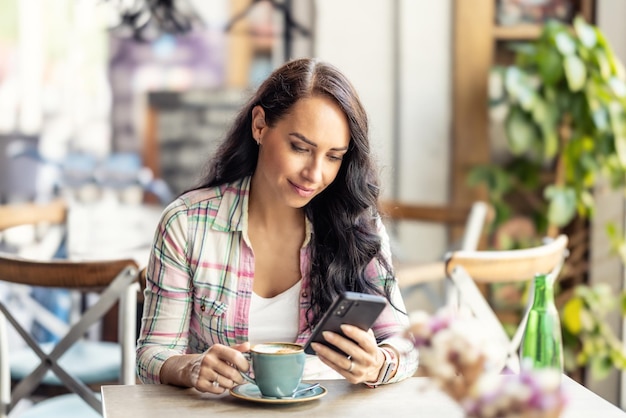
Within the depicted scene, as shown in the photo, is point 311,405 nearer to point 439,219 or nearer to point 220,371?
point 220,371

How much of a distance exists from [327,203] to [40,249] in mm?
1696

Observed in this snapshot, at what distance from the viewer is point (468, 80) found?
397cm

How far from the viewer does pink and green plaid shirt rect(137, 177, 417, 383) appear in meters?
1.78

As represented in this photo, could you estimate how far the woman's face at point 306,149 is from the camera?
1778mm

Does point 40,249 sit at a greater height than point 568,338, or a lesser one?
greater

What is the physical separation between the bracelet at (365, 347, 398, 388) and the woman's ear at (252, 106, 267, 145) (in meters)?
0.52

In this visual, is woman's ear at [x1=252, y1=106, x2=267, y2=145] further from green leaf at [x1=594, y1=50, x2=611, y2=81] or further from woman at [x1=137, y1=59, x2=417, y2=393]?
green leaf at [x1=594, y1=50, x2=611, y2=81]

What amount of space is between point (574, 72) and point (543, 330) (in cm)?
231

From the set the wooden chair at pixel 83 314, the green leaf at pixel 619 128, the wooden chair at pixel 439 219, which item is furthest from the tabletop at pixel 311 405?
the green leaf at pixel 619 128

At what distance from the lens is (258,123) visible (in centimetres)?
191

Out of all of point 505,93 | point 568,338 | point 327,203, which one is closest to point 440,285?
point 568,338

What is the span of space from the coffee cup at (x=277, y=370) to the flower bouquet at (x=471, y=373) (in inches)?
16.3

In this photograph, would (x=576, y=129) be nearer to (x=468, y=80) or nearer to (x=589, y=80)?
(x=589, y=80)

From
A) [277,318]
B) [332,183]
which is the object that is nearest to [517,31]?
[332,183]
